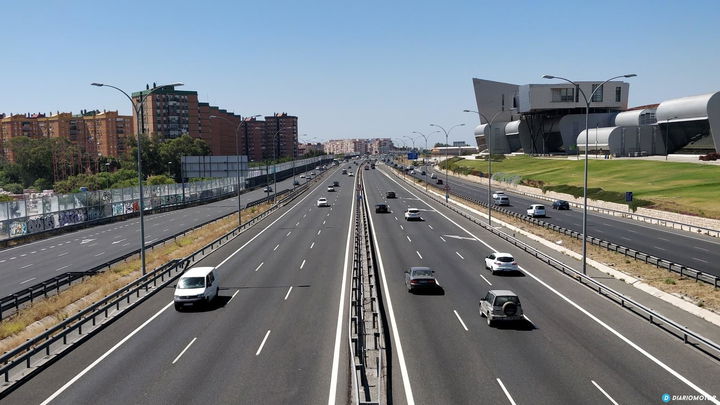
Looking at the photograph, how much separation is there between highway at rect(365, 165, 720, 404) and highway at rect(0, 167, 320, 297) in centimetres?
2113

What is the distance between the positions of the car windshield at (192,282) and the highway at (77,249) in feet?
35.7

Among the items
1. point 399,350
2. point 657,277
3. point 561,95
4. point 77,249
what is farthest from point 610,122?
point 399,350

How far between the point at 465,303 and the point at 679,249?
24.2 m

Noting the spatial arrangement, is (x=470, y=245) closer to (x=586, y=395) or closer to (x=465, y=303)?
(x=465, y=303)

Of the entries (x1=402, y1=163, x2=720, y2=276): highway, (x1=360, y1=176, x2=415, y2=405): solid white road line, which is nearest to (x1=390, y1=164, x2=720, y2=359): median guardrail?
(x1=402, y1=163, x2=720, y2=276): highway

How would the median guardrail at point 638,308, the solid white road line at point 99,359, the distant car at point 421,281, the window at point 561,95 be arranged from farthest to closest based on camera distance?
the window at point 561,95, the distant car at point 421,281, the median guardrail at point 638,308, the solid white road line at point 99,359

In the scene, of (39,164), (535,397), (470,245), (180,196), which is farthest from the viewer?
(39,164)

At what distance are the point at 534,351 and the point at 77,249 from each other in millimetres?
40134

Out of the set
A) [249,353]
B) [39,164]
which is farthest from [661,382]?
[39,164]

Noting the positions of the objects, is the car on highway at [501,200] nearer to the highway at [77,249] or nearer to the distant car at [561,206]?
the distant car at [561,206]

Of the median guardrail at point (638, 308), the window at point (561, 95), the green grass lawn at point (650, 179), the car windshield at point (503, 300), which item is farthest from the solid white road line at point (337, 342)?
the window at point (561, 95)

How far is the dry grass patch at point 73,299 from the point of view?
2278cm

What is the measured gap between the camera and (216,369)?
17.9m

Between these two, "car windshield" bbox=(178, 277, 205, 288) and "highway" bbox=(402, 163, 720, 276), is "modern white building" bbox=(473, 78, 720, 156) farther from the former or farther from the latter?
"car windshield" bbox=(178, 277, 205, 288)
